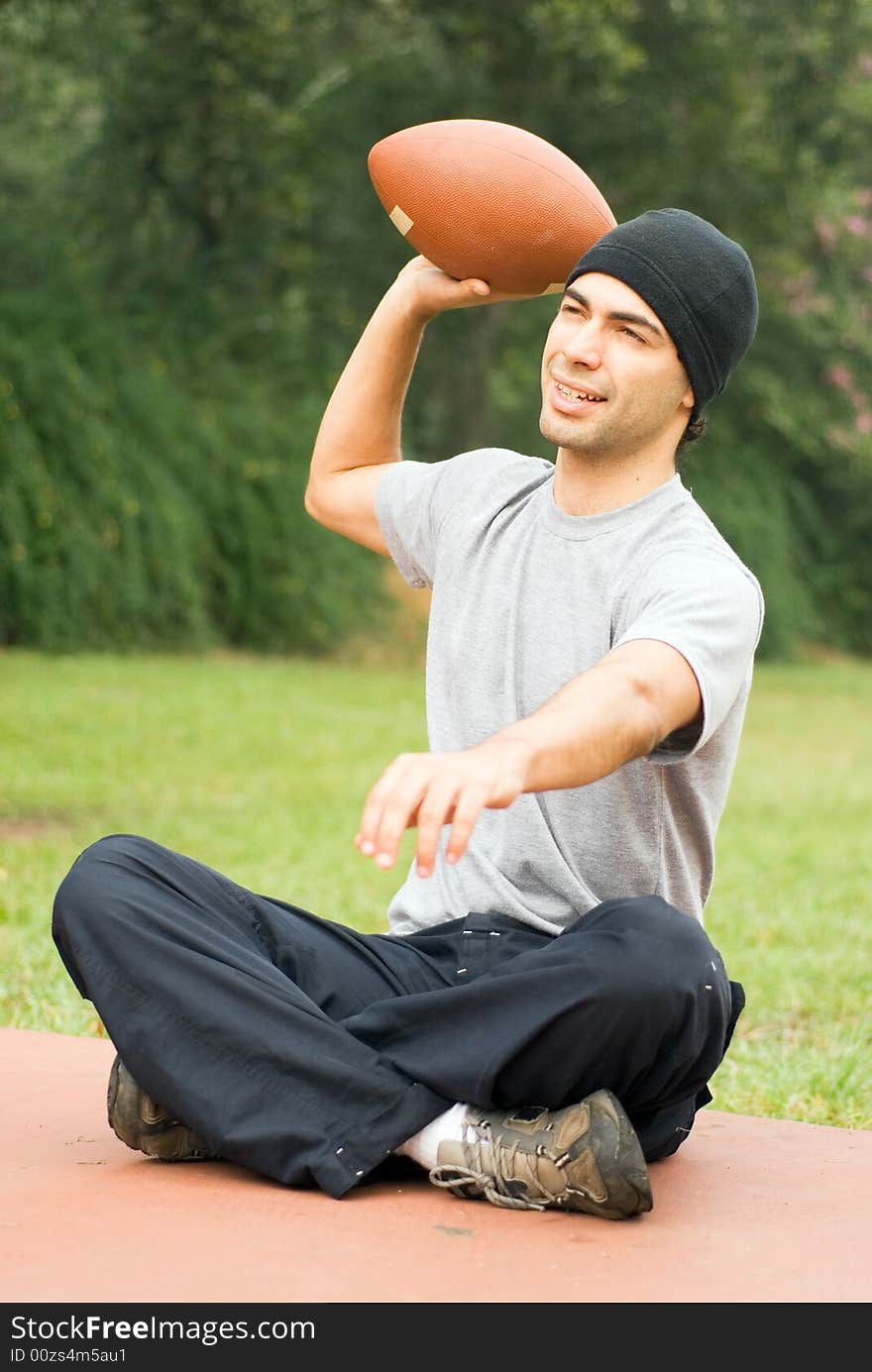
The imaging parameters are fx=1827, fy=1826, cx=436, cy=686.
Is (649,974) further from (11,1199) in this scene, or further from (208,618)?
(208,618)

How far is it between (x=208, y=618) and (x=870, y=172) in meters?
8.68

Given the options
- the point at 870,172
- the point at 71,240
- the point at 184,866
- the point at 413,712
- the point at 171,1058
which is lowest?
the point at 413,712

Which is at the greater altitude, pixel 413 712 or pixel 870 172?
pixel 870 172

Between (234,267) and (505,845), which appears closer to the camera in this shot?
(505,845)

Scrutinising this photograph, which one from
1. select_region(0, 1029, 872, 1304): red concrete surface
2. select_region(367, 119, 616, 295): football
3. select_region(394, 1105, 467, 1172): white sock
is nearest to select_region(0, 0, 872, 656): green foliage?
select_region(367, 119, 616, 295): football

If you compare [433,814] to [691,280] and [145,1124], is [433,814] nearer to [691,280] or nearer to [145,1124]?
[145,1124]

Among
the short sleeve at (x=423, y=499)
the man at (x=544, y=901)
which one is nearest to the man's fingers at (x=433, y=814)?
the man at (x=544, y=901)

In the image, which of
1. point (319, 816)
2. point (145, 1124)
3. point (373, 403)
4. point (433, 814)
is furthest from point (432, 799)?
point (319, 816)

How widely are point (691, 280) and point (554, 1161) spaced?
1.43 metres

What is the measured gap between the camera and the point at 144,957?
280 cm

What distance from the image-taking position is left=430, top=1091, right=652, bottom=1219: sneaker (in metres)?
2.65

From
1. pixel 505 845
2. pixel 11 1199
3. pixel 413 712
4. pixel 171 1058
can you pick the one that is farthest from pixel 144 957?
pixel 413 712

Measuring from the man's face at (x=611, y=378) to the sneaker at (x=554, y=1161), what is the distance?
107 centimetres

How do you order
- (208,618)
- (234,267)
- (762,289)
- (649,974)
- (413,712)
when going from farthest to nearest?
(762,289) → (234,267) → (208,618) → (413,712) → (649,974)
